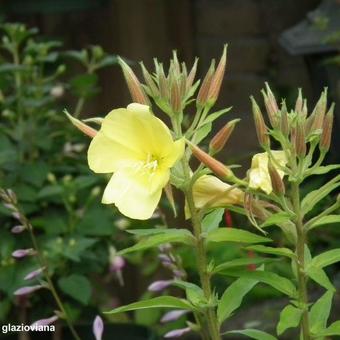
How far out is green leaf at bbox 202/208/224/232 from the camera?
4.09 feet

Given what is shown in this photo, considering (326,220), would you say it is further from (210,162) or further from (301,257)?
(210,162)

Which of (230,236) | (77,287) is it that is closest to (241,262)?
(230,236)

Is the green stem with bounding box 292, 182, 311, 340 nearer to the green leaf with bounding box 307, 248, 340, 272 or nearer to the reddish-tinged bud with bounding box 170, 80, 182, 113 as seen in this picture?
the green leaf with bounding box 307, 248, 340, 272

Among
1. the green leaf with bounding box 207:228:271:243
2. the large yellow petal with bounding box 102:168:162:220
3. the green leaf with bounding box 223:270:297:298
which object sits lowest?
the green leaf with bounding box 223:270:297:298

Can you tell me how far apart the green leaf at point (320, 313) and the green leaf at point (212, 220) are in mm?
175

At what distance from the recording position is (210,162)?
1071 mm

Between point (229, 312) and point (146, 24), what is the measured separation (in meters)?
2.29

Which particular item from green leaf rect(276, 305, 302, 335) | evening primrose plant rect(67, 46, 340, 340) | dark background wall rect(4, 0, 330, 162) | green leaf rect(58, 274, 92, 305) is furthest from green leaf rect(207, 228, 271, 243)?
dark background wall rect(4, 0, 330, 162)

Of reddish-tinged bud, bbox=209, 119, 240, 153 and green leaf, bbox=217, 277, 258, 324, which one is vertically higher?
reddish-tinged bud, bbox=209, 119, 240, 153

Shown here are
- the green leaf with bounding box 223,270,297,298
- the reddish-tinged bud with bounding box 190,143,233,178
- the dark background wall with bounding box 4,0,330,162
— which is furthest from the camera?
the dark background wall with bounding box 4,0,330,162

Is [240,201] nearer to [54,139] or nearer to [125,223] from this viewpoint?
[125,223]

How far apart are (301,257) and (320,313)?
17 centimetres

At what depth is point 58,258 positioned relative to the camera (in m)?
2.28

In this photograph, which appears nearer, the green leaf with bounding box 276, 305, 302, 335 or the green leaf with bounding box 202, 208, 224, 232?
the green leaf with bounding box 276, 305, 302, 335
